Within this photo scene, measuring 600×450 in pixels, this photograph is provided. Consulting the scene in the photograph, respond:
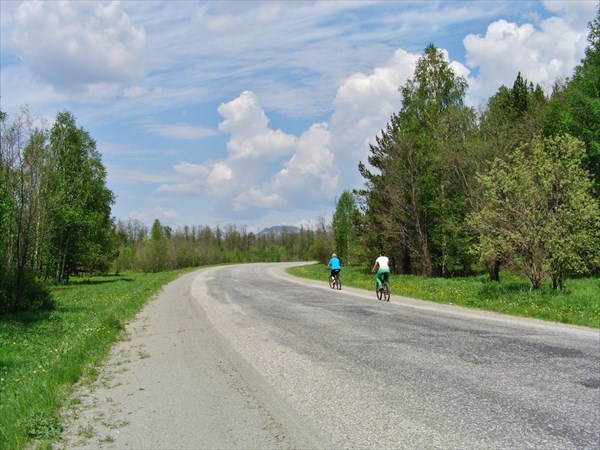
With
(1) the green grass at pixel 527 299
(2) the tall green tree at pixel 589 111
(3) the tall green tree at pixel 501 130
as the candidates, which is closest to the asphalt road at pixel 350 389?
(1) the green grass at pixel 527 299

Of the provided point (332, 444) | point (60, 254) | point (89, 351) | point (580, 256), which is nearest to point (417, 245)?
point (580, 256)

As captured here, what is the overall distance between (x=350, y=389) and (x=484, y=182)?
14.4 metres

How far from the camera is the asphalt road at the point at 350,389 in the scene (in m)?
4.70

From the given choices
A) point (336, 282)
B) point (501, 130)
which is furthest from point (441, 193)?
point (336, 282)

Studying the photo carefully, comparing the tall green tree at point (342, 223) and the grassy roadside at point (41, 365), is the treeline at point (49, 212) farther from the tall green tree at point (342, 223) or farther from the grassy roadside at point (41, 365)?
the tall green tree at point (342, 223)

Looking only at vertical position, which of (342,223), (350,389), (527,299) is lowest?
(350,389)

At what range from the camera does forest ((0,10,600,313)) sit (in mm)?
16953

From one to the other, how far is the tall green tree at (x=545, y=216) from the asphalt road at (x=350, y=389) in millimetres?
6472

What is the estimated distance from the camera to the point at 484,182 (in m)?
18.3

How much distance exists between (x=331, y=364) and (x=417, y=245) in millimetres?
25783

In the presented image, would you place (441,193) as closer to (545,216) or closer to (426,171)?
(426,171)

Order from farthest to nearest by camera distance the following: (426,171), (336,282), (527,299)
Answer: (426,171), (336,282), (527,299)

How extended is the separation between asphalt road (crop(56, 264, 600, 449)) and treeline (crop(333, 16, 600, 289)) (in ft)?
22.5

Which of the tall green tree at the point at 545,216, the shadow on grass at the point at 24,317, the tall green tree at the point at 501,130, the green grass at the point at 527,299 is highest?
the tall green tree at the point at 501,130
